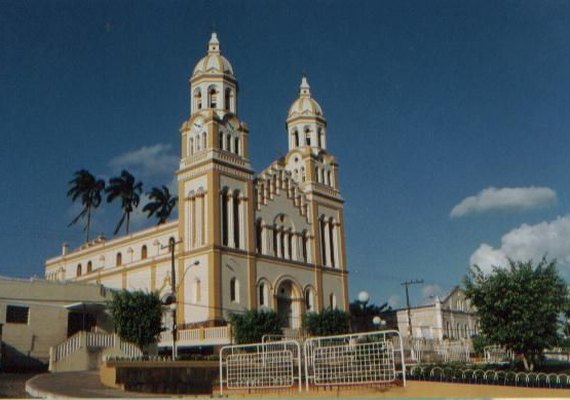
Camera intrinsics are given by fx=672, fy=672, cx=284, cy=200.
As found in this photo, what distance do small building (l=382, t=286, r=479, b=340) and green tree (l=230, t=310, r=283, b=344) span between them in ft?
81.9

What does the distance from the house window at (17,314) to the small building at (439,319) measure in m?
34.6

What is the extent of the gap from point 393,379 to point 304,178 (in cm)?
3643

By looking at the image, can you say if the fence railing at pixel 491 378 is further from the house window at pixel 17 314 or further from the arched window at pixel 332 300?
the arched window at pixel 332 300

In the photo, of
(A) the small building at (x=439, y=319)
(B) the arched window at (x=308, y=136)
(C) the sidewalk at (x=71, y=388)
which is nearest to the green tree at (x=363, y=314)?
(A) the small building at (x=439, y=319)

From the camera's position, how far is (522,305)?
25.3 m

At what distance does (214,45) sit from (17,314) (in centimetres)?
2443

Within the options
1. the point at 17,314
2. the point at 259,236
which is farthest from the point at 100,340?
the point at 259,236

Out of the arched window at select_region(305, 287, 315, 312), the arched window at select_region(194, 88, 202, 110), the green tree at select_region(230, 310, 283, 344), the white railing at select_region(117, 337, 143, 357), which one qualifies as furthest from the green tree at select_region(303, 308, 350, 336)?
the arched window at select_region(194, 88, 202, 110)

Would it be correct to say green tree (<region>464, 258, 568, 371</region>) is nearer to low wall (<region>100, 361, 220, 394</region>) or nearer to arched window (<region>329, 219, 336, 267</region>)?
low wall (<region>100, 361, 220, 394</region>)

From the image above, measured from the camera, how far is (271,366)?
17.7 metres

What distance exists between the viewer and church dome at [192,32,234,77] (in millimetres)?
46031

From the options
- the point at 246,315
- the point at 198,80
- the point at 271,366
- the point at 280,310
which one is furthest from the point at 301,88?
the point at 271,366

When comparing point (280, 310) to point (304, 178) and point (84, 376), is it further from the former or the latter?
point (84, 376)

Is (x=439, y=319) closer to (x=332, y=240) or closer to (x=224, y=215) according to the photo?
(x=332, y=240)
